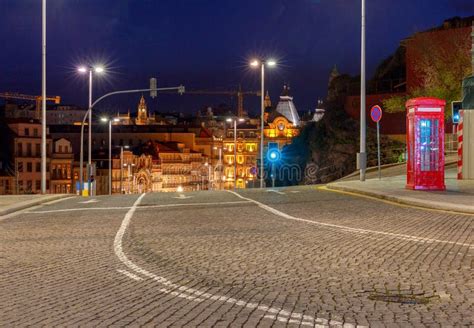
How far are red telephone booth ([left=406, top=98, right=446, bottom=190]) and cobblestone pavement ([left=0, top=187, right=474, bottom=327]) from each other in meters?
6.47

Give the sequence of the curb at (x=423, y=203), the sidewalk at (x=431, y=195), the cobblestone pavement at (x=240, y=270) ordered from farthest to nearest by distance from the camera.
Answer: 1. the sidewalk at (x=431, y=195)
2. the curb at (x=423, y=203)
3. the cobblestone pavement at (x=240, y=270)

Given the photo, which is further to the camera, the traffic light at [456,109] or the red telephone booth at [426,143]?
the traffic light at [456,109]

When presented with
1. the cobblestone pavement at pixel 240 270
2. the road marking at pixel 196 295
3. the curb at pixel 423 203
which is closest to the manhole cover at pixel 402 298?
the cobblestone pavement at pixel 240 270

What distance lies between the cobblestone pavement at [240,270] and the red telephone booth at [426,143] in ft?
21.2

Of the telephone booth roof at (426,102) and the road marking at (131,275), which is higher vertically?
the telephone booth roof at (426,102)

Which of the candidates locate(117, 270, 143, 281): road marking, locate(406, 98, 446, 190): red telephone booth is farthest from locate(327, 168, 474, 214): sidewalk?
locate(117, 270, 143, 281): road marking

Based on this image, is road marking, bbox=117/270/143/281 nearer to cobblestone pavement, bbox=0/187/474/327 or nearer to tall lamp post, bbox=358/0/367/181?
cobblestone pavement, bbox=0/187/474/327

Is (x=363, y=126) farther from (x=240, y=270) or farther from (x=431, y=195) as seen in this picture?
(x=240, y=270)

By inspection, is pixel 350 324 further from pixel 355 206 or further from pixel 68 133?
pixel 68 133

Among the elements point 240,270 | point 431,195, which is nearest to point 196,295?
point 240,270

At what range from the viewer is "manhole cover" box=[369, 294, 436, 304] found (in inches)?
287

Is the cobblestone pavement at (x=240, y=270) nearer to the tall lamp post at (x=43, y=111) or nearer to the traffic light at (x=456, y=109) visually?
the traffic light at (x=456, y=109)

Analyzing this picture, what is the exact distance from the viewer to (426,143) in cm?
2302

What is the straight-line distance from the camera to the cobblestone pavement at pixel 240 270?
670 centimetres
